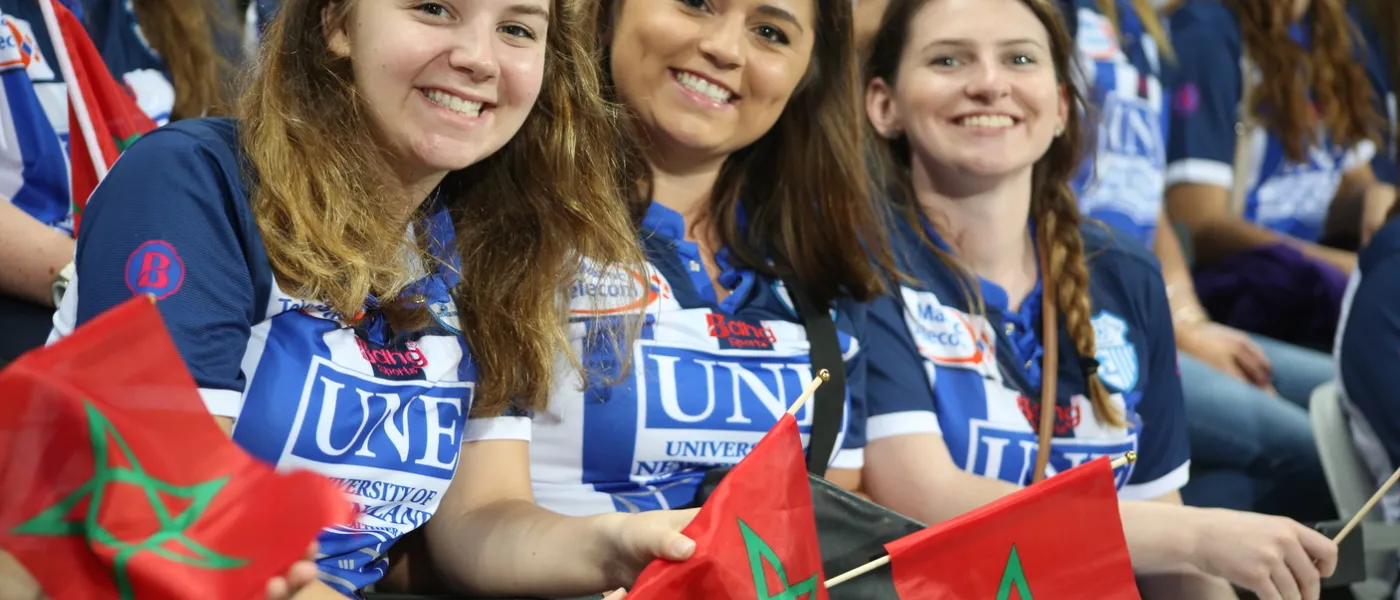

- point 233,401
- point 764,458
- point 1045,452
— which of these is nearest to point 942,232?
point 1045,452

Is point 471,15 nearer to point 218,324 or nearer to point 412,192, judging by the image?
point 412,192

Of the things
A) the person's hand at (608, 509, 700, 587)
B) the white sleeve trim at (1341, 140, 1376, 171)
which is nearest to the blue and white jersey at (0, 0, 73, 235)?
A: the person's hand at (608, 509, 700, 587)

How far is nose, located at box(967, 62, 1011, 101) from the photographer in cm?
254

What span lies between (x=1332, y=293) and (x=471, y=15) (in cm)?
266

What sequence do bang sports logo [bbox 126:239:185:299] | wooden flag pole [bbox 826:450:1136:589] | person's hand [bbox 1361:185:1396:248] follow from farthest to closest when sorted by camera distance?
person's hand [bbox 1361:185:1396:248]
wooden flag pole [bbox 826:450:1136:589]
bang sports logo [bbox 126:239:185:299]

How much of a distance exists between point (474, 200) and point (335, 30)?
0.32m

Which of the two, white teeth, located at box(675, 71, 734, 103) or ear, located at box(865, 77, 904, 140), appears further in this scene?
ear, located at box(865, 77, 904, 140)

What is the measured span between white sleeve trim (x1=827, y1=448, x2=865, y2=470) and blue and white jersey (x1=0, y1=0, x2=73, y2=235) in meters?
1.22

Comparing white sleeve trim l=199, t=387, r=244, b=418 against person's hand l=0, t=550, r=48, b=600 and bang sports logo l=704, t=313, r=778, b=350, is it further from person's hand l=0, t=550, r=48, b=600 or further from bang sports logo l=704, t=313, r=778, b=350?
bang sports logo l=704, t=313, r=778, b=350

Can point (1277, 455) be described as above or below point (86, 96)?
below

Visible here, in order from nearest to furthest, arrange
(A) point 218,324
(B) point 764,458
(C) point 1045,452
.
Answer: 1. (A) point 218,324
2. (B) point 764,458
3. (C) point 1045,452

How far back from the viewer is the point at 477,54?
6.11ft

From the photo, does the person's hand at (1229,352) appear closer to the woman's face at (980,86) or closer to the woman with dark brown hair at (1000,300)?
the woman with dark brown hair at (1000,300)

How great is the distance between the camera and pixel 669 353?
2.18 metres
